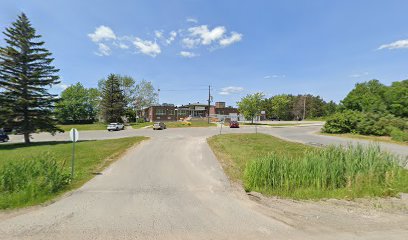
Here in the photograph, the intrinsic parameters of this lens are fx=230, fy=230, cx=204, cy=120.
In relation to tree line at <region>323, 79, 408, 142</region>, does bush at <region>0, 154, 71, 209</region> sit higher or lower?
lower

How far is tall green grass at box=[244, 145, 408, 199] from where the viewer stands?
723 cm

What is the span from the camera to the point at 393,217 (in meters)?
5.36

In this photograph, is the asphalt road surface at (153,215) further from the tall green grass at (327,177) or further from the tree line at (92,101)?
the tree line at (92,101)

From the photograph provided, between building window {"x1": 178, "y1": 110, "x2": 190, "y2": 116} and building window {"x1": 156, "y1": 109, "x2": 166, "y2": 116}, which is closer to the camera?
building window {"x1": 156, "y1": 109, "x2": 166, "y2": 116}

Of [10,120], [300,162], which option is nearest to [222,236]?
[300,162]

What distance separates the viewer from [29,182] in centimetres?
704

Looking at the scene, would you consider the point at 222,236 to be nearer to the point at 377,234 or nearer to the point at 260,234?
the point at 260,234

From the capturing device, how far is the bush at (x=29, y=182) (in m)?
6.35

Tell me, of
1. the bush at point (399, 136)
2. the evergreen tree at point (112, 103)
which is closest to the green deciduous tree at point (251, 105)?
the evergreen tree at point (112, 103)

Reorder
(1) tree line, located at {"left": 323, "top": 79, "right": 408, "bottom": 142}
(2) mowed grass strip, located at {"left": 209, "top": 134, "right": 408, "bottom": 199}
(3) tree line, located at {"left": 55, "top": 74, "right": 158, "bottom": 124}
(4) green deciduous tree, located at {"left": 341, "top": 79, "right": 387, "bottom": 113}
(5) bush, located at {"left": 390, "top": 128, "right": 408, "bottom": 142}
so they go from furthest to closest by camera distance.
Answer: (3) tree line, located at {"left": 55, "top": 74, "right": 158, "bottom": 124} < (4) green deciduous tree, located at {"left": 341, "top": 79, "right": 387, "bottom": 113} < (1) tree line, located at {"left": 323, "top": 79, "right": 408, "bottom": 142} < (5) bush, located at {"left": 390, "top": 128, "right": 408, "bottom": 142} < (2) mowed grass strip, located at {"left": 209, "top": 134, "right": 408, "bottom": 199}

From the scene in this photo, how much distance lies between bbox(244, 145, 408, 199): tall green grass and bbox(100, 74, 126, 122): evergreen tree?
179ft

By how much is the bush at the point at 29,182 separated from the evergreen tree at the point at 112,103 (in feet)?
170

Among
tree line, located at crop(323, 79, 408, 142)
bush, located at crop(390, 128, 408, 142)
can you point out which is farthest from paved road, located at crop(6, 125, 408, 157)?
tree line, located at crop(323, 79, 408, 142)

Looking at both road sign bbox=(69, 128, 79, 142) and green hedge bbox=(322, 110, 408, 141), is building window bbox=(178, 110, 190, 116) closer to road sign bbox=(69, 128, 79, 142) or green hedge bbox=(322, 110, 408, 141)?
green hedge bbox=(322, 110, 408, 141)
